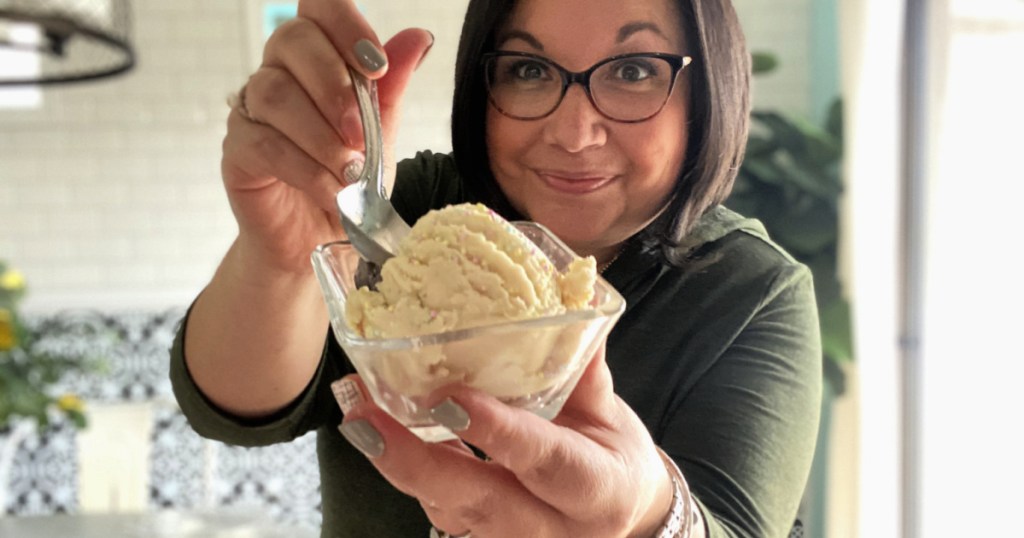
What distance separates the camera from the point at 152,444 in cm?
116

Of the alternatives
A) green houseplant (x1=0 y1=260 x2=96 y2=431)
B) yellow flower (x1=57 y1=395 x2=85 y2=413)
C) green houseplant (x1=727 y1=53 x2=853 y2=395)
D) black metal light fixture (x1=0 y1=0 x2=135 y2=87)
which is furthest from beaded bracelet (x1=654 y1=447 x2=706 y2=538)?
yellow flower (x1=57 y1=395 x2=85 y2=413)

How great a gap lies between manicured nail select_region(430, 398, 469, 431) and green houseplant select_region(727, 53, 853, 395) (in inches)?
6.0

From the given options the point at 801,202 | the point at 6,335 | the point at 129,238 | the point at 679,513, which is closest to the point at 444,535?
the point at 679,513

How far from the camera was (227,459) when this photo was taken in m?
0.92

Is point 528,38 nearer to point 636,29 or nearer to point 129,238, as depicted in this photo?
point 636,29

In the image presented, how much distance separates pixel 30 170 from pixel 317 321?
1.35 meters

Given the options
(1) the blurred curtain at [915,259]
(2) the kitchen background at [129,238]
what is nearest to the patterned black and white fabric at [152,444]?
(2) the kitchen background at [129,238]

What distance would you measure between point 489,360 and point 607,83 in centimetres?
11

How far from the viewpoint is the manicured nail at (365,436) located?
0.57ft

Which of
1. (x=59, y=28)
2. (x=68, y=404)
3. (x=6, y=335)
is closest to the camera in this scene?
(x=59, y=28)

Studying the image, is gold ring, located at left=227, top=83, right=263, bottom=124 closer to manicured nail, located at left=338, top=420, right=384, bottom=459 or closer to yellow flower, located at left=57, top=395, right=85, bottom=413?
manicured nail, located at left=338, top=420, right=384, bottom=459

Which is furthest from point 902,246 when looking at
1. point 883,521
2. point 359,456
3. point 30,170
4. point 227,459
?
point 30,170

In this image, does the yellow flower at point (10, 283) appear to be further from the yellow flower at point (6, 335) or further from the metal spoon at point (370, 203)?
the metal spoon at point (370, 203)

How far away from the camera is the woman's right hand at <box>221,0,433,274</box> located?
0.77 ft
